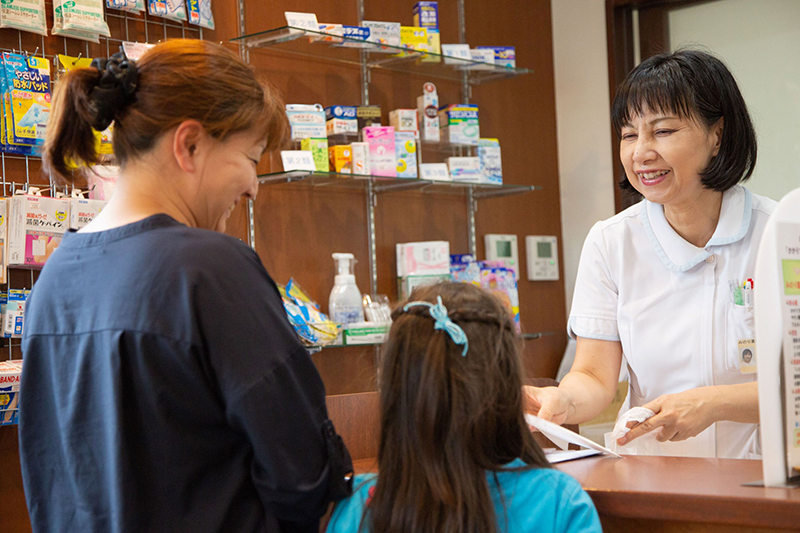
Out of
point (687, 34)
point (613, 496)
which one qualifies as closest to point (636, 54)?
point (687, 34)

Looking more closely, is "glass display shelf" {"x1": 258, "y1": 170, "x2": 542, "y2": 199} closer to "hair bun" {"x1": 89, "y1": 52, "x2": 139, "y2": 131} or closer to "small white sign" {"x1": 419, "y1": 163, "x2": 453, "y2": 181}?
"small white sign" {"x1": 419, "y1": 163, "x2": 453, "y2": 181}

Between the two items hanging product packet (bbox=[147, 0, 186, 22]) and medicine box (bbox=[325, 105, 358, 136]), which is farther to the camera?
medicine box (bbox=[325, 105, 358, 136])

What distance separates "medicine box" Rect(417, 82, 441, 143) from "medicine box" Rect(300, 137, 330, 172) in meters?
0.51

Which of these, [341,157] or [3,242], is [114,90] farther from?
[341,157]

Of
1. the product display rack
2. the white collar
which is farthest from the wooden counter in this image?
the product display rack

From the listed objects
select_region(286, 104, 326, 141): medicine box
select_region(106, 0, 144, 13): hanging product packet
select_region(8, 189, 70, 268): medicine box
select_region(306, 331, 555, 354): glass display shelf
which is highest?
select_region(106, 0, 144, 13): hanging product packet

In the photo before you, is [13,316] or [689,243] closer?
[689,243]

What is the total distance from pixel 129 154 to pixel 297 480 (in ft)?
1.60

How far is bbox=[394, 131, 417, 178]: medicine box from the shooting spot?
3.17 meters

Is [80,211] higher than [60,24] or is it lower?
lower

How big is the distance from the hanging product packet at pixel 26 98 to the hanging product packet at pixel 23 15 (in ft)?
0.27

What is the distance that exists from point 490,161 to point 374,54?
66 cm

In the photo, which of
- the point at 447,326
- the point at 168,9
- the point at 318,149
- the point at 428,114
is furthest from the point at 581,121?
the point at 447,326

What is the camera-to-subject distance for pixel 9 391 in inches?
84.8
